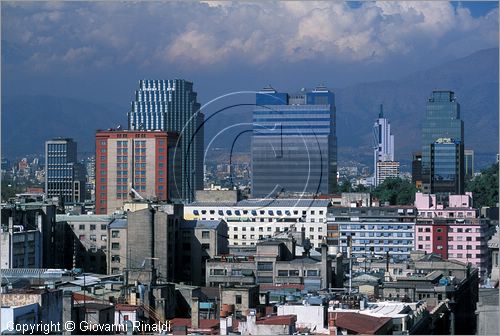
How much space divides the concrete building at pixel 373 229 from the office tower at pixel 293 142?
13.3 m

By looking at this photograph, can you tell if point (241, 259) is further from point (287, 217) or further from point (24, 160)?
point (24, 160)

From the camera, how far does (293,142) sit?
4881 centimetres

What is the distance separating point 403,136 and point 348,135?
4.90 m

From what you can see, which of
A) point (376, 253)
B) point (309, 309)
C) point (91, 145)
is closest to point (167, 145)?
point (376, 253)

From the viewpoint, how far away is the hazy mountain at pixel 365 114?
48.6 m

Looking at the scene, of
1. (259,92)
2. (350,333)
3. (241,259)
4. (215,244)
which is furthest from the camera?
(259,92)

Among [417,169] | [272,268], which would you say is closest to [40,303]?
[272,268]

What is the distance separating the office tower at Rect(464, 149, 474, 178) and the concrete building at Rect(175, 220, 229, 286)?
31406 mm

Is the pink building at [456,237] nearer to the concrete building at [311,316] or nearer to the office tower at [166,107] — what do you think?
the concrete building at [311,316]

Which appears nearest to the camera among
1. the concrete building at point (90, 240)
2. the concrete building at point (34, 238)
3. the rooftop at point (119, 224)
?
the concrete building at point (34, 238)

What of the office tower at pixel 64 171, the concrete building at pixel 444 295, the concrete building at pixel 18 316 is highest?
the office tower at pixel 64 171

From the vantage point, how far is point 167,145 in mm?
35875

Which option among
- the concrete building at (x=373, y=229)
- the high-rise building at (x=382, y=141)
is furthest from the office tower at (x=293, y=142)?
the high-rise building at (x=382, y=141)

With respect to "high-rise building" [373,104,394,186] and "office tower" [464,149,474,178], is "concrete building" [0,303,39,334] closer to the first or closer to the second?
"office tower" [464,149,474,178]
